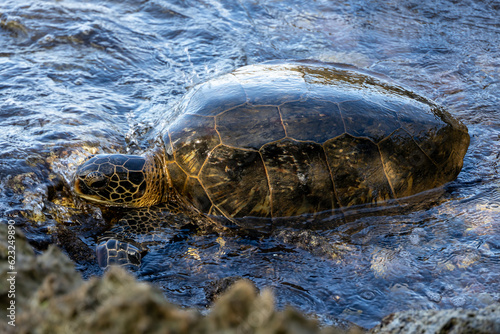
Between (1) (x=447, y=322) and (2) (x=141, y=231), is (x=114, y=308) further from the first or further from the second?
(2) (x=141, y=231)

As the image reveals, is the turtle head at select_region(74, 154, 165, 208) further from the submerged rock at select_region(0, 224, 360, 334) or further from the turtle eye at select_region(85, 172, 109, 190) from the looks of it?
the submerged rock at select_region(0, 224, 360, 334)

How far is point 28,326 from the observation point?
3.72 ft

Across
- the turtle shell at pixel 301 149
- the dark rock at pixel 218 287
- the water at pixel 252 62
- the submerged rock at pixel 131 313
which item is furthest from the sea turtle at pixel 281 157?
the submerged rock at pixel 131 313

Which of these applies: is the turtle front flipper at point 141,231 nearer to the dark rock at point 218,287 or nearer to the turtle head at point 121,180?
the turtle head at point 121,180

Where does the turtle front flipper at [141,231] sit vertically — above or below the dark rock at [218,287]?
below

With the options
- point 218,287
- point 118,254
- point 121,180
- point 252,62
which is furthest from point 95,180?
point 252,62

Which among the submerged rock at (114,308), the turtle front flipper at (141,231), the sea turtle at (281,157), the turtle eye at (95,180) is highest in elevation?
the submerged rock at (114,308)

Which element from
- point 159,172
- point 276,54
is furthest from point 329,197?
point 276,54

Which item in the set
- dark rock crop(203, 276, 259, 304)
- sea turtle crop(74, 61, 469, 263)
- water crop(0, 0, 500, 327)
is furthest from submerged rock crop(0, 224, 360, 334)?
sea turtle crop(74, 61, 469, 263)

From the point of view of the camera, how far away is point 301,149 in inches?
127

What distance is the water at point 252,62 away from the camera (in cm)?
282

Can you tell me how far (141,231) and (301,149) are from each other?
60.7 inches

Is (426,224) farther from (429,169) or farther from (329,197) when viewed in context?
(329,197)

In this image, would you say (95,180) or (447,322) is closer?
(447,322)
